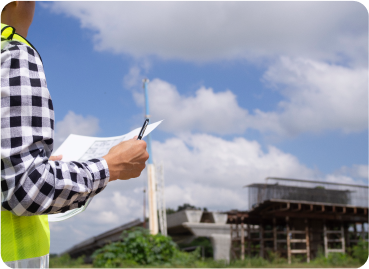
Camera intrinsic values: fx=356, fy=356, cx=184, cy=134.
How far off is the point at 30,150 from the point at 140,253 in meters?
10.4

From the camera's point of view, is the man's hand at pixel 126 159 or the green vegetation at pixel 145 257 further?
the green vegetation at pixel 145 257

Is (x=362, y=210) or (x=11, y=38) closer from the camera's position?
(x=11, y=38)

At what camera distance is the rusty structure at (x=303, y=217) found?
1831 centimetres

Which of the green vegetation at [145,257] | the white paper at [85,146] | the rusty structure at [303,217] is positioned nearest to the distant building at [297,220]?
the rusty structure at [303,217]

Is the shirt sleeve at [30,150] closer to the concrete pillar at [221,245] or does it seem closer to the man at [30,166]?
the man at [30,166]

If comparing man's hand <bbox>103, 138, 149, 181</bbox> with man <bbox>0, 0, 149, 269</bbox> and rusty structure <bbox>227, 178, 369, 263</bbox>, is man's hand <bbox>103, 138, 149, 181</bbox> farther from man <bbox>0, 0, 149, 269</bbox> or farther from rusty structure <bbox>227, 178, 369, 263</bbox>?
rusty structure <bbox>227, 178, 369, 263</bbox>

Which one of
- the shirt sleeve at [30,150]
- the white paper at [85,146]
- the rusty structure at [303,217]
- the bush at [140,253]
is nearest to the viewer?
the shirt sleeve at [30,150]

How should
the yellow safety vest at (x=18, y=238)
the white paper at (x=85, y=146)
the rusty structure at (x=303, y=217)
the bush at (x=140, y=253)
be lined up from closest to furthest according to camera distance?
the yellow safety vest at (x=18, y=238)
the white paper at (x=85, y=146)
the bush at (x=140, y=253)
the rusty structure at (x=303, y=217)

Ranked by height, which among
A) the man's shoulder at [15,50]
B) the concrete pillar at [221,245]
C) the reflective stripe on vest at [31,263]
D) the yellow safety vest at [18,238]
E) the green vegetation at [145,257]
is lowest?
the concrete pillar at [221,245]

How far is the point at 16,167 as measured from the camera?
2.39ft

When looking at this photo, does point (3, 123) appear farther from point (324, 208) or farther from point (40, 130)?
point (324, 208)

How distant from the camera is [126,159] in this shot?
0.96 m

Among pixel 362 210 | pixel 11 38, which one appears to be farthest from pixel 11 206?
pixel 362 210

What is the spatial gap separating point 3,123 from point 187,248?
26663 millimetres
